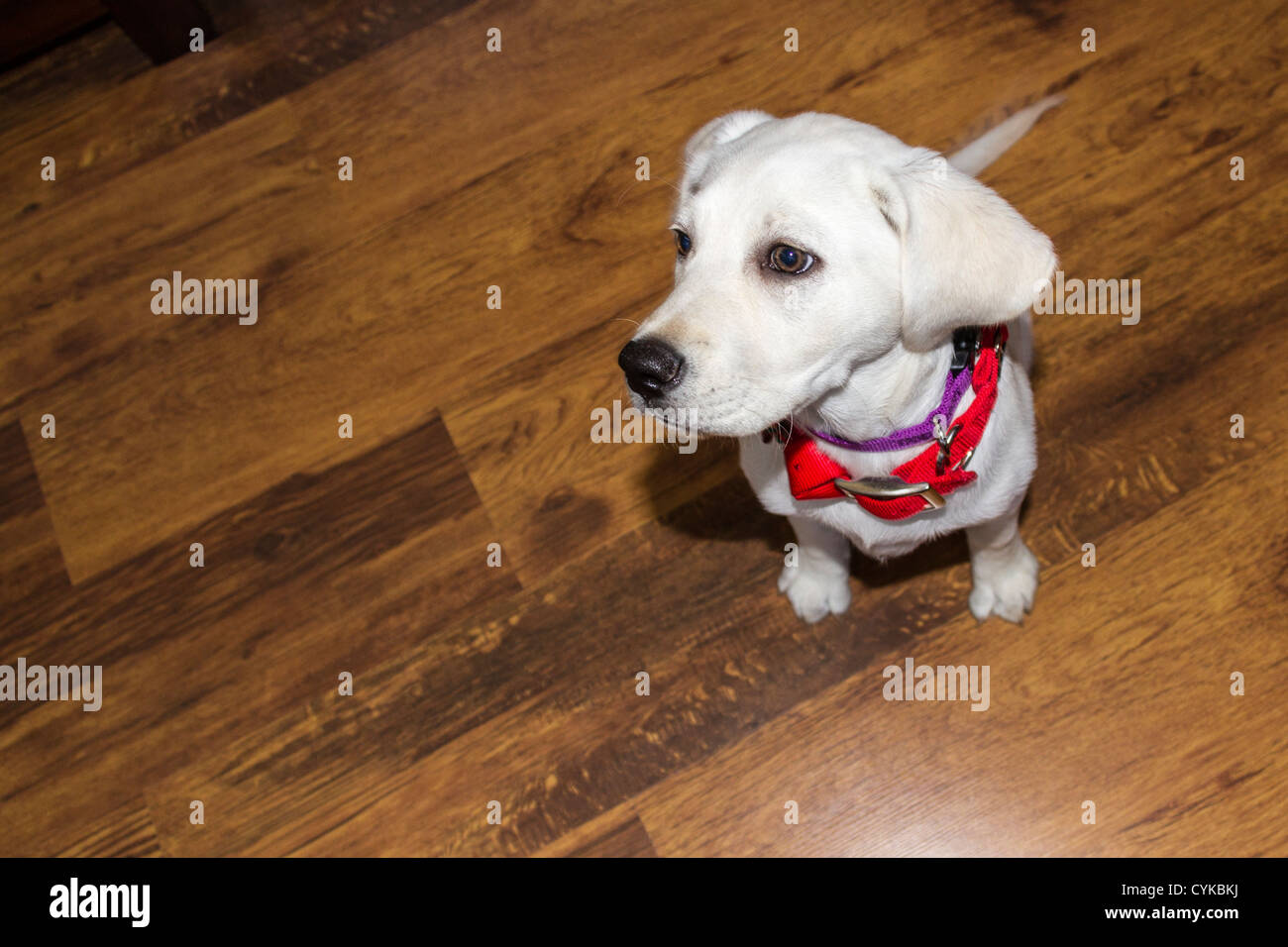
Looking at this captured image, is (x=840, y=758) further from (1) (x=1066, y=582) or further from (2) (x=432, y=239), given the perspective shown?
(2) (x=432, y=239)

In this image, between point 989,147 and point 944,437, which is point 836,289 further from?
point 989,147

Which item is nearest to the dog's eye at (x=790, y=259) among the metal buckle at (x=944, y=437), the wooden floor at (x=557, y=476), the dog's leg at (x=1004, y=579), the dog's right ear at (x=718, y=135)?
the dog's right ear at (x=718, y=135)

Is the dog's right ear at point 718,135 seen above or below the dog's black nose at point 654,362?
above

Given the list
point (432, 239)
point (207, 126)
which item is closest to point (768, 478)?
point (432, 239)

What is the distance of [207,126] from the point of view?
3.47 metres

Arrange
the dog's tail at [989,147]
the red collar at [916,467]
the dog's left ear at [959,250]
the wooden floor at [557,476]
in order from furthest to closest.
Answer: the wooden floor at [557,476] < the dog's tail at [989,147] < the red collar at [916,467] < the dog's left ear at [959,250]

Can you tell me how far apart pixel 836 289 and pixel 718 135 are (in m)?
0.45

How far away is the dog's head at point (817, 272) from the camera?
161cm

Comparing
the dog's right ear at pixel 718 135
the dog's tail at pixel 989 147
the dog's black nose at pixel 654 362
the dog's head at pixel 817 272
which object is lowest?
the dog's black nose at pixel 654 362

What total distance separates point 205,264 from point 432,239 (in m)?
0.70

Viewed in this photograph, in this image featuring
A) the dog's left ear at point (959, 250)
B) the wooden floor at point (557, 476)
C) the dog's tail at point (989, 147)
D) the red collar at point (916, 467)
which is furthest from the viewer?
the wooden floor at point (557, 476)

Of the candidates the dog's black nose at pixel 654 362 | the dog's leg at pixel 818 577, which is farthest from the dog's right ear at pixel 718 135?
the dog's leg at pixel 818 577

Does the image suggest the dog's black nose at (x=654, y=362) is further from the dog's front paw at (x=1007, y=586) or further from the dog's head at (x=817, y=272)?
the dog's front paw at (x=1007, y=586)

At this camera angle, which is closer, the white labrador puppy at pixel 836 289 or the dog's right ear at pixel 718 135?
the white labrador puppy at pixel 836 289
